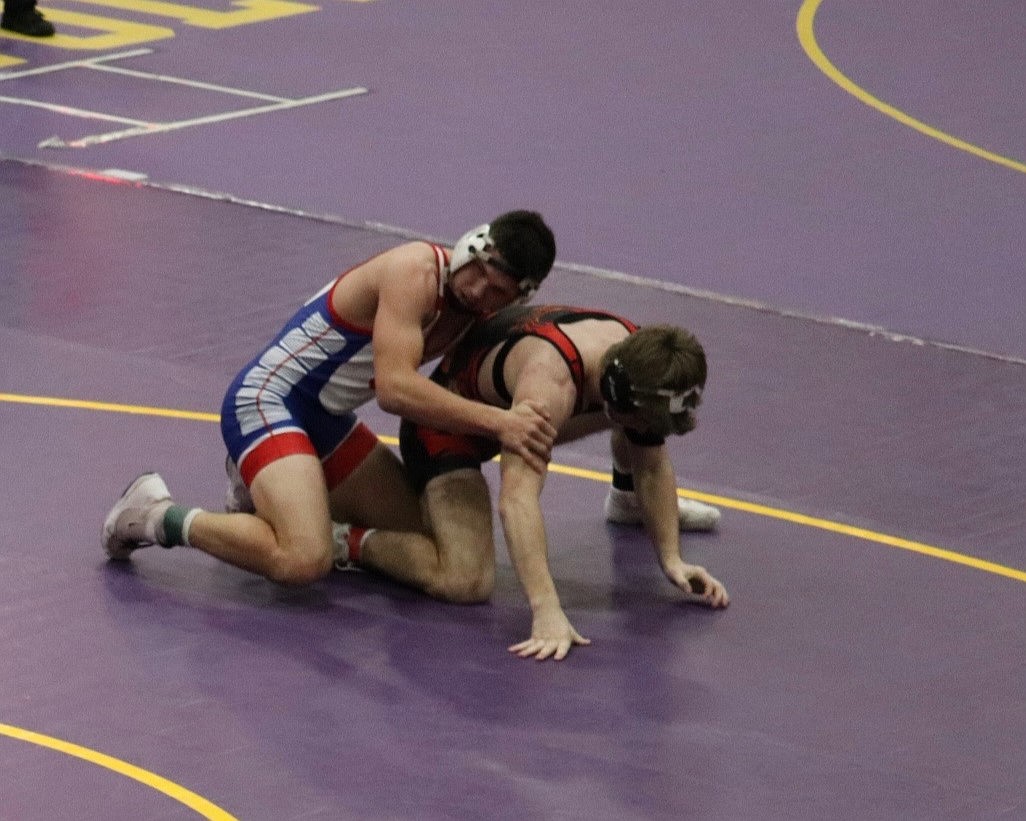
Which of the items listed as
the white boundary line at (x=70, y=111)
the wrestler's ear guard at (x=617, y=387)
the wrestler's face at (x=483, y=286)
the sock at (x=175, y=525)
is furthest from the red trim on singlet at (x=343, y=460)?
the white boundary line at (x=70, y=111)

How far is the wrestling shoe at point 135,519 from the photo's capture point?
6784 mm

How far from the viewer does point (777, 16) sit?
639 inches

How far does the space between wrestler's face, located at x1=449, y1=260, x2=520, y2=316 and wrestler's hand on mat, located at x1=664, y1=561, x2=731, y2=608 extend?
3.20 ft

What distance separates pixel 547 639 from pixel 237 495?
1269 millimetres

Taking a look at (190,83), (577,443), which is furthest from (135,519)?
(190,83)

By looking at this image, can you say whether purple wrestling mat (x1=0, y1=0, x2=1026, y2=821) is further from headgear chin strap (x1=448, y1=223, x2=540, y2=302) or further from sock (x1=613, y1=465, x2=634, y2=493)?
headgear chin strap (x1=448, y1=223, x2=540, y2=302)

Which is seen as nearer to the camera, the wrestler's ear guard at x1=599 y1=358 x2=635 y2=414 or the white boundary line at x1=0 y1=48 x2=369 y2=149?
the wrestler's ear guard at x1=599 y1=358 x2=635 y2=414

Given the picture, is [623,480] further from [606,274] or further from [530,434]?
[606,274]

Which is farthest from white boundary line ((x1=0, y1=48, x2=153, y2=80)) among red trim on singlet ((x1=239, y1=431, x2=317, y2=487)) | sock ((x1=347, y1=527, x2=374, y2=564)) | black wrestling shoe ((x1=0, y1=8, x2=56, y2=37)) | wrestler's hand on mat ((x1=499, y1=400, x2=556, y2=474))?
wrestler's hand on mat ((x1=499, y1=400, x2=556, y2=474))

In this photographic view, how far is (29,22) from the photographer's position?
14656mm

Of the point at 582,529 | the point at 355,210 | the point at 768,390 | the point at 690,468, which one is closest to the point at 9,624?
the point at 582,529

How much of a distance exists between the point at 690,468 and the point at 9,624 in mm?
2676

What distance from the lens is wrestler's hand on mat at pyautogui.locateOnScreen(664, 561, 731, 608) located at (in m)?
6.72

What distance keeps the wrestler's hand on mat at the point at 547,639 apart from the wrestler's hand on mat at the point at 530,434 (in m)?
0.43
